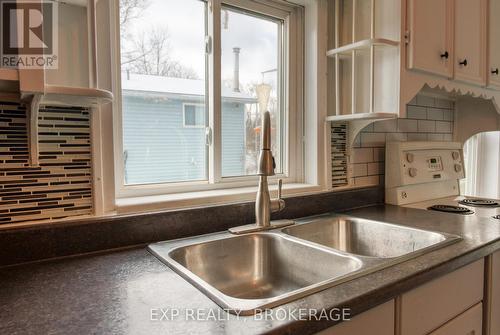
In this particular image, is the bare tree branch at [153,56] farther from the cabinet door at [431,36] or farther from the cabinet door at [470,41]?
the cabinet door at [470,41]

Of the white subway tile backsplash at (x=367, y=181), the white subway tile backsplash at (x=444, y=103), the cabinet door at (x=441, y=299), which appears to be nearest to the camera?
the cabinet door at (x=441, y=299)

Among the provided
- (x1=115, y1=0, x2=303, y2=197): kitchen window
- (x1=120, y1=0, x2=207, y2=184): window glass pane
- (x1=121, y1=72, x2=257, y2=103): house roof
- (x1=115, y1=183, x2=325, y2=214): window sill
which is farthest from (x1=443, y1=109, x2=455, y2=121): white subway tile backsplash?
(x1=120, y1=0, x2=207, y2=184): window glass pane

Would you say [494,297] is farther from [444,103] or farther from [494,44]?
[444,103]

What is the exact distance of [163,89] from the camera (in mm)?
1253

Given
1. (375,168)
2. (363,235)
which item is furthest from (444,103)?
(363,235)

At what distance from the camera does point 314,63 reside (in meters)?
1.51

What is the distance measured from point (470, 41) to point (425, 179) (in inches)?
27.5

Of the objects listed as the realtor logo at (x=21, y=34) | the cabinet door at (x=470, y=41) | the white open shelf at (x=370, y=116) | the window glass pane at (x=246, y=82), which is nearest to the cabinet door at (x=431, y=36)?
the cabinet door at (x=470, y=41)

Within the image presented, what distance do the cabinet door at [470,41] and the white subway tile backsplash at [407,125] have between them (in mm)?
369

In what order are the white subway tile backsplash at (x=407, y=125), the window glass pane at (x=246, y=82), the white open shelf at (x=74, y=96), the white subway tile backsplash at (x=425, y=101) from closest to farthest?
the white open shelf at (x=74, y=96) → the window glass pane at (x=246, y=82) → the white subway tile backsplash at (x=407, y=125) → the white subway tile backsplash at (x=425, y=101)

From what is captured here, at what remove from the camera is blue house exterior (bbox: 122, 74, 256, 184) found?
119cm

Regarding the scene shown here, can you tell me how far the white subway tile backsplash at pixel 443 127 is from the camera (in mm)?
2143

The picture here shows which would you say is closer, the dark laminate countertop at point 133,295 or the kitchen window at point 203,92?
the dark laminate countertop at point 133,295

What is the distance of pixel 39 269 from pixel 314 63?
50.6 inches
